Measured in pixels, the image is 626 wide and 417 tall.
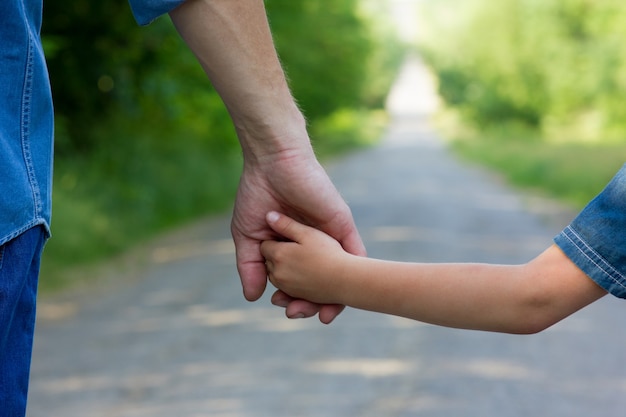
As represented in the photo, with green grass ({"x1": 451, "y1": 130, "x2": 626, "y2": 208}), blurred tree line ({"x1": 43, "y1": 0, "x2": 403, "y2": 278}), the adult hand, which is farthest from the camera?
green grass ({"x1": 451, "y1": 130, "x2": 626, "y2": 208})

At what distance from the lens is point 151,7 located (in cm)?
159

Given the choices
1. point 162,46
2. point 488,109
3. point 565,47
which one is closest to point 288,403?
point 162,46

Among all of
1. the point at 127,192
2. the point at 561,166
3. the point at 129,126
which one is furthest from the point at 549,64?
the point at 127,192

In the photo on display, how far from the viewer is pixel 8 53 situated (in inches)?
55.8

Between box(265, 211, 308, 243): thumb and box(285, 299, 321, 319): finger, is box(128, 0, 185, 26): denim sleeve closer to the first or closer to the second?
box(265, 211, 308, 243): thumb

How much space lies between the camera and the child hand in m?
1.83

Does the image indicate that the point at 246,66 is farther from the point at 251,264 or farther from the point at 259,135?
the point at 251,264

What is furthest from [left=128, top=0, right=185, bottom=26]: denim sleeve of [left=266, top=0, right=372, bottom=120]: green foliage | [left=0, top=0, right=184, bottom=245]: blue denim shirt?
[left=266, top=0, right=372, bottom=120]: green foliage

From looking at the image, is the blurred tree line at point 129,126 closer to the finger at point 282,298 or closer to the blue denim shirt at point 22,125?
the finger at point 282,298

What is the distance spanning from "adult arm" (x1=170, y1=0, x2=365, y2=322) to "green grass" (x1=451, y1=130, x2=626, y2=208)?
1404 cm

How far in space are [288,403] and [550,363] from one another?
1743mm

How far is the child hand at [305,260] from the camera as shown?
5.99 ft

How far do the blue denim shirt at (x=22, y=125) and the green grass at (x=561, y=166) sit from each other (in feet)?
47.7

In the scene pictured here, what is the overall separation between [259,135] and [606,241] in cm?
61
